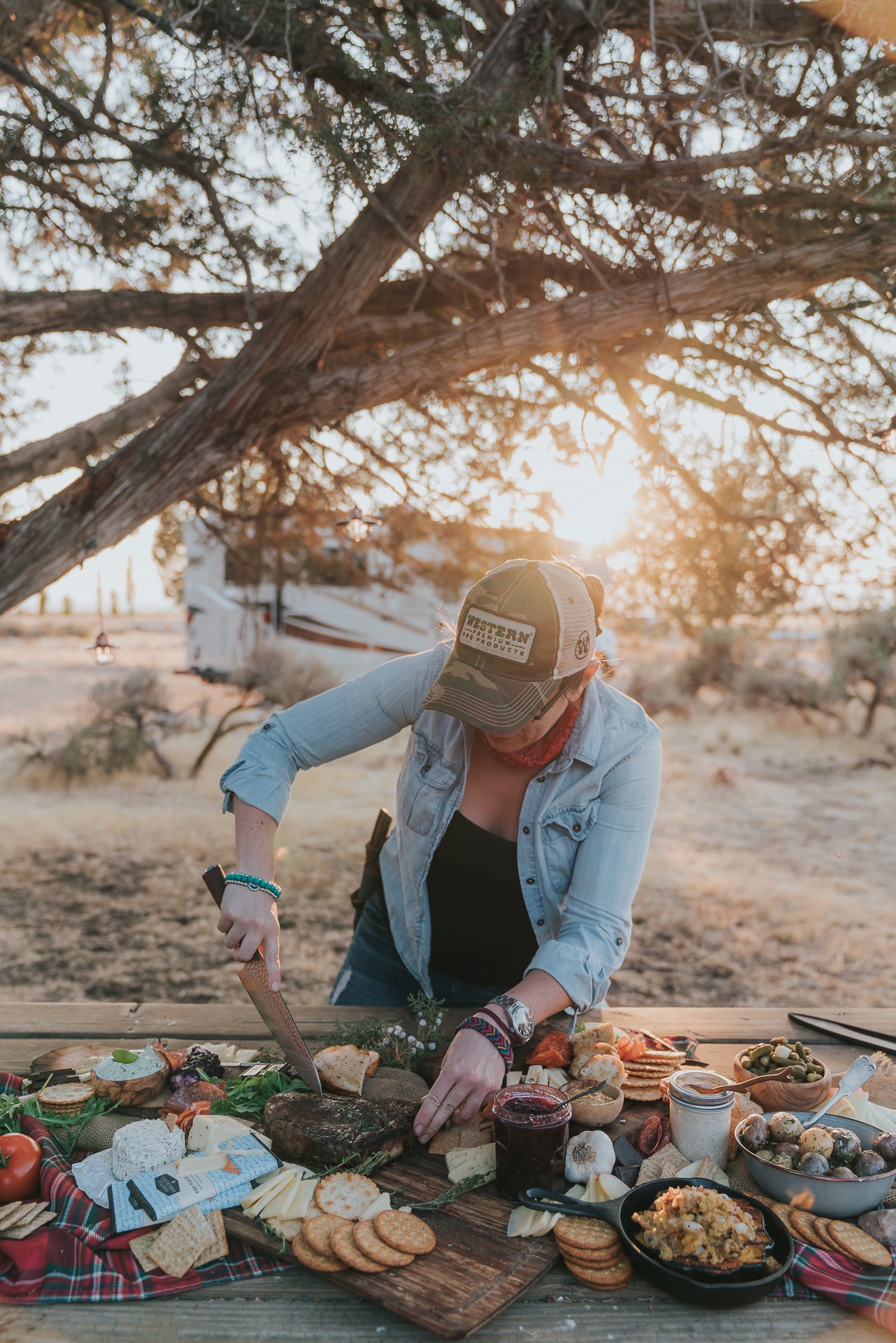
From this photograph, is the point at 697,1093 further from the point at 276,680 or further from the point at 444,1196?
the point at 276,680

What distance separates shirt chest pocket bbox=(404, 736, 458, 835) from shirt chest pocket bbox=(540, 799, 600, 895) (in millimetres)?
305

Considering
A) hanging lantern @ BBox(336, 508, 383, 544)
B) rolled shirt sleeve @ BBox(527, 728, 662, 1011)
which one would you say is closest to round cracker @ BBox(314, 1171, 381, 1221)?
rolled shirt sleeve @ BBox(527, 728, 662, 1011)

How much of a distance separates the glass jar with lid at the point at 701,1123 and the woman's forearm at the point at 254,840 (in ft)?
3.46

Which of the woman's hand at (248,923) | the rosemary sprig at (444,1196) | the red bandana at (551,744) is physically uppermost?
the red bandana at (551,744)

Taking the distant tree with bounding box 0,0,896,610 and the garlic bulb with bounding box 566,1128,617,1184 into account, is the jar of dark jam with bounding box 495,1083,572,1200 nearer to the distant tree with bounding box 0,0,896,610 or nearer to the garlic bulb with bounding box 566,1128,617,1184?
the garlic bulb with bounding box 566,1128,617,1184

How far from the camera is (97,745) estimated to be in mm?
11047

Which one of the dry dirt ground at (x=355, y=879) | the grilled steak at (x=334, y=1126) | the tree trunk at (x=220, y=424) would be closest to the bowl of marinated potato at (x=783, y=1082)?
the grilled steak at (x=334, y=1126)

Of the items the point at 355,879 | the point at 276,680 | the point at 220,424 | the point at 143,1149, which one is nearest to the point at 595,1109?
the point at 143,1149

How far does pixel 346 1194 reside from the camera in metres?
1.59

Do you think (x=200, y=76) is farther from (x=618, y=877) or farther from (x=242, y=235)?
(x=618, y=877)

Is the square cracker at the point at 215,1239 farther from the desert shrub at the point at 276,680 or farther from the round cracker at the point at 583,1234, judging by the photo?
the desert shrub at the point at 276,680

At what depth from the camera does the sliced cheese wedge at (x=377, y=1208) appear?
5.06 feet

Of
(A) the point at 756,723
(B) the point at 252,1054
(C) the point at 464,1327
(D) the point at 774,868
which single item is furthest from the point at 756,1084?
(A) the point at 756,723

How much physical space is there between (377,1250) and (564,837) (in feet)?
3.80
